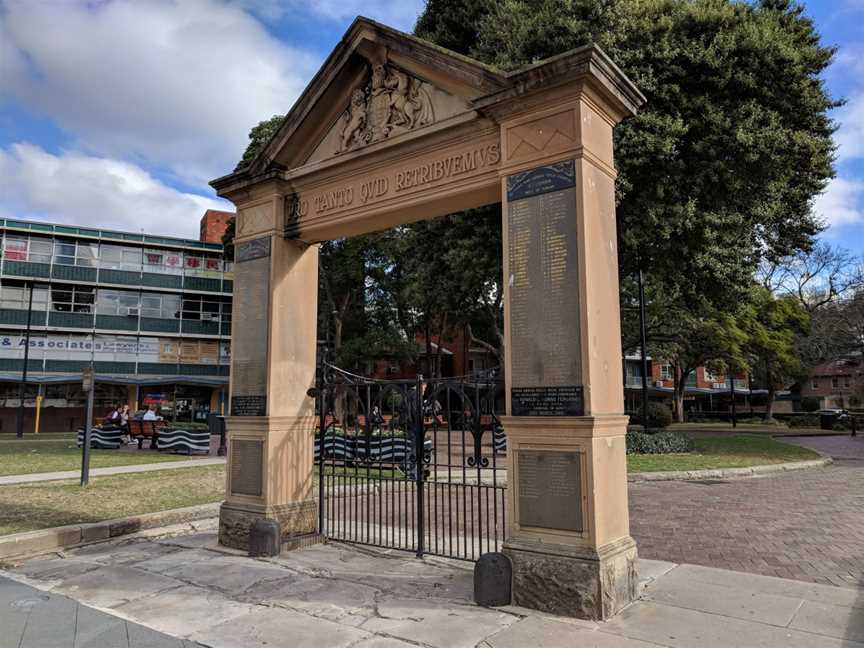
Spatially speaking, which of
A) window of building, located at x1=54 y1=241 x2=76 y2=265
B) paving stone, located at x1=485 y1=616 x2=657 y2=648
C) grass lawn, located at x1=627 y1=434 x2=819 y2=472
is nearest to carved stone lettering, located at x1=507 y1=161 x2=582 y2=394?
paving stone, located at x1=485 y1=616 x2=657 y2=648

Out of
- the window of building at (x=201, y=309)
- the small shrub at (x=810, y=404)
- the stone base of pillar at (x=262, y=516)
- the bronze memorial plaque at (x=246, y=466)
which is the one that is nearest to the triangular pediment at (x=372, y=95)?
the bronze memorial plaque at (x=246, y=466)

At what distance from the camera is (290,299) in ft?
26.2

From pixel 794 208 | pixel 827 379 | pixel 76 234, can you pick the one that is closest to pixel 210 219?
pixel 76 234

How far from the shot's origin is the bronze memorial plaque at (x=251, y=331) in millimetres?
7750

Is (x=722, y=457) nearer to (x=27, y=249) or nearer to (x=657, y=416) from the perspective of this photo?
(x=657, y=416)

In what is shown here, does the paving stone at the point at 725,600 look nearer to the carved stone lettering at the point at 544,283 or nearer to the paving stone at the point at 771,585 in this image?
the paving stone at the point at 771,585

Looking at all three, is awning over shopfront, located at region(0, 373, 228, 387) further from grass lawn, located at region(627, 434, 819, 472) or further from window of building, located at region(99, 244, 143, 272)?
grass lawn, located at region(627, 434, 819, 472)

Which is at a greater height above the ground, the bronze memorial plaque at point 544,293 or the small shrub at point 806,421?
the bronze memorial plaque at point 544,293

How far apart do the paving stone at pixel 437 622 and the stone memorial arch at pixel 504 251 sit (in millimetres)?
436

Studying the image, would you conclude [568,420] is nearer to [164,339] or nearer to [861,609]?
[861,609]

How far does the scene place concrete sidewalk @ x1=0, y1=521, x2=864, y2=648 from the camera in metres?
4.55

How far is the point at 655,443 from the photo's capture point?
1816cm

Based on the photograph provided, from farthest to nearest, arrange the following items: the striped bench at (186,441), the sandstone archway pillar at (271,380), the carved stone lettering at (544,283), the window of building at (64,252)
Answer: the window of building at (64,252) → the striped bench at (186,441) → the sandstone archway pillar at (271,380) → the carved stone lettering at (544,283)

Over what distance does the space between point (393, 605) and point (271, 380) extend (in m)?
3.27
